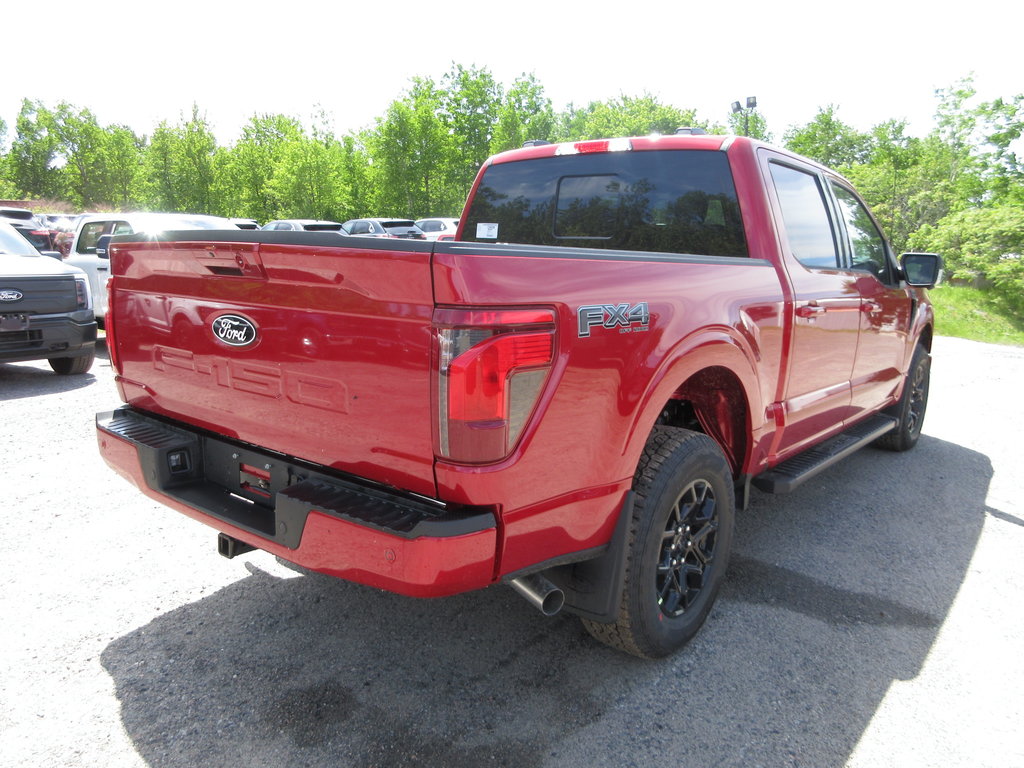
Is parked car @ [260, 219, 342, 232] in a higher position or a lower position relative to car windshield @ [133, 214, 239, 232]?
lower

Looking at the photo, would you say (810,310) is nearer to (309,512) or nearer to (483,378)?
(483,378)

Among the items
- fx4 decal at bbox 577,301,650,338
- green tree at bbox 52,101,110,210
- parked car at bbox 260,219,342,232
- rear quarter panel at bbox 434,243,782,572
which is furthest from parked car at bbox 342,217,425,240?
green tree at bbox 52,101,110,210

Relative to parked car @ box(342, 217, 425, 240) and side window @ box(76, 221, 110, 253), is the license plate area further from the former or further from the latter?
parked car @ box(342, 217, 425, 240)

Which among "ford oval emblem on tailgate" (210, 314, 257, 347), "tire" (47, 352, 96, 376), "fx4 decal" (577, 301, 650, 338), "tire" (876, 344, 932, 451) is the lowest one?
"tire" (47, 352, 96, 376)

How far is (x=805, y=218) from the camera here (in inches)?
146

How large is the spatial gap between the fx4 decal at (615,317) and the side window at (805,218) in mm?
1531

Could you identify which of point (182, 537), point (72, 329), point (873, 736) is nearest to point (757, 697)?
point (873, 736)

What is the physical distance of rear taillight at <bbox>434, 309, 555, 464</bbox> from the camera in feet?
6.12

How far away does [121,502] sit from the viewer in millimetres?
4160

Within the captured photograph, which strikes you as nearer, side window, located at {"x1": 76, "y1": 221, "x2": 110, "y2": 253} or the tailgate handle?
the tailgate handle

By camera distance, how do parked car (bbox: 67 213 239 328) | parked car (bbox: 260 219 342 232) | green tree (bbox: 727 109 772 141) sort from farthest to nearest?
green tree (bbox: 727 109 772 141) < parked car (bbox: 260 219 342 232) < parked car (bbox: 67 213 239 328)

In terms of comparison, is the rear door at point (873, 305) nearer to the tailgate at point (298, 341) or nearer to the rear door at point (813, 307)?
the rear door at point (813, 307)

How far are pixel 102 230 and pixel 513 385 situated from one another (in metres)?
10.7

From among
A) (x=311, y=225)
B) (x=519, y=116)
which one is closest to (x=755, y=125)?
(x=519, y=116)
